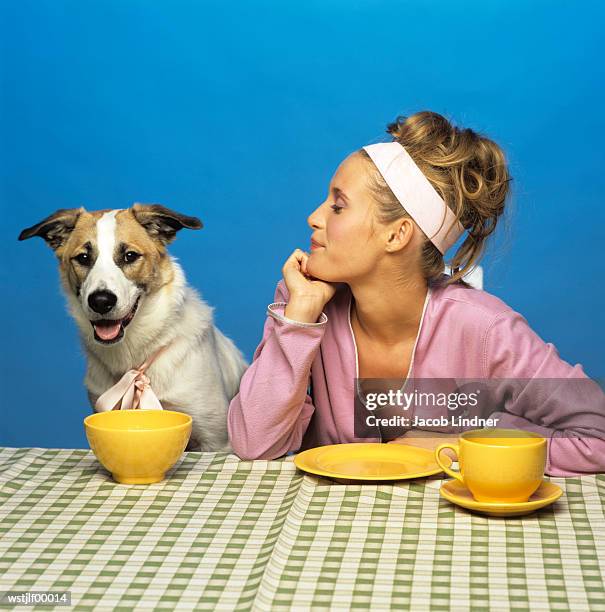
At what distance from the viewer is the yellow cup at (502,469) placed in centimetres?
136

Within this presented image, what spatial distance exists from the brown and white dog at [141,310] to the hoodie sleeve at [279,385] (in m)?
0.62

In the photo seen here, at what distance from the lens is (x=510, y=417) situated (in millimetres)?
1944

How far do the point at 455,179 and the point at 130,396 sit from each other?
1013mm

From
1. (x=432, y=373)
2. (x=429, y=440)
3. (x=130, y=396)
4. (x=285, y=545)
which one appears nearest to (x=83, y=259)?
(x=130, y=396)

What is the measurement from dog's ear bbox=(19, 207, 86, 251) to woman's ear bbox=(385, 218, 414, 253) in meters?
1.05

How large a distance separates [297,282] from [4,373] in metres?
2.68

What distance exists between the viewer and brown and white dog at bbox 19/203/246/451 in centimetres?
253

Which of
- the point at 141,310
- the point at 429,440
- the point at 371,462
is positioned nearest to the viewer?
the point at 371,462

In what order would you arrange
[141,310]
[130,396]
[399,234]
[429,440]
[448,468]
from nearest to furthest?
[448,468] < [429,440] < [399,234] < [130,396] < [141,310]

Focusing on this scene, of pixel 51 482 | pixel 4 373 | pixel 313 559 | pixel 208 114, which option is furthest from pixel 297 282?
pixel 4 373

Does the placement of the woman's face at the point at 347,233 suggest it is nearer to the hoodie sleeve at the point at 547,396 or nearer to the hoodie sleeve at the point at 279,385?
the hoodie sleeve at the point at 279,385

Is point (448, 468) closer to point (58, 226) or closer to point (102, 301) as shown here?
point (102, 301)

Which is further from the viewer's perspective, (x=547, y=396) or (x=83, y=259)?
(x=83, y=259)

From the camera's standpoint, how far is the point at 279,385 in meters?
1.92
